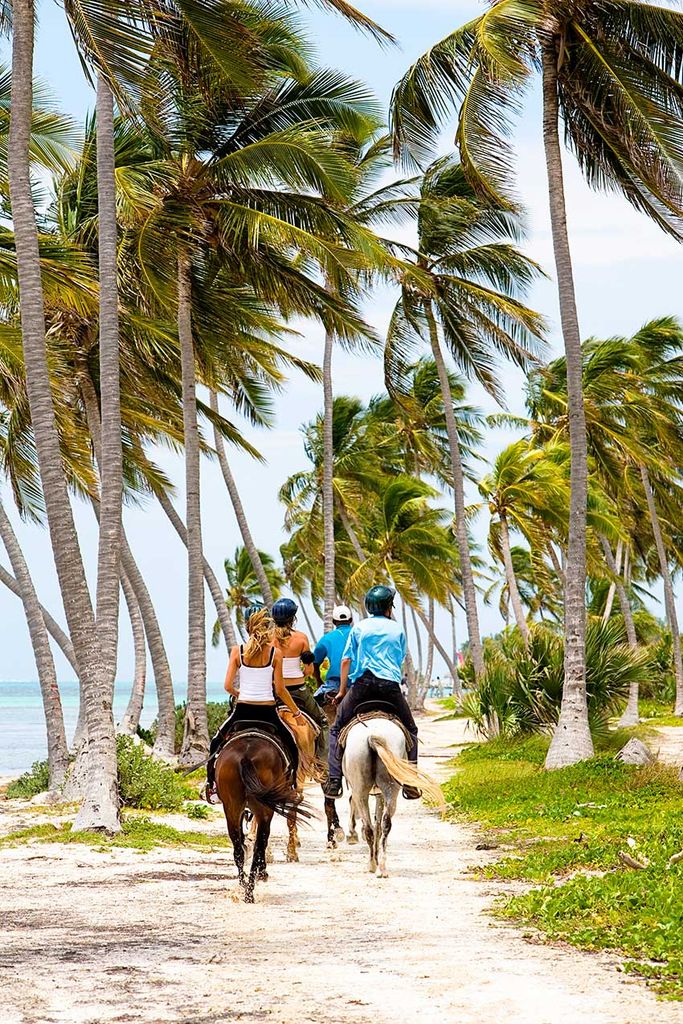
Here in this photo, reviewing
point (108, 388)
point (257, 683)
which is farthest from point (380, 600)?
point (108, 388)

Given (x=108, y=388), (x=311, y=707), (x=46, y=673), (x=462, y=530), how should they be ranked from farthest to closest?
(x=462, y=530)
(x=46, y=673)
(x=108, y=388)
(x=311, y=707)

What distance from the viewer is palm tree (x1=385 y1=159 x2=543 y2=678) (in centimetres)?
2573

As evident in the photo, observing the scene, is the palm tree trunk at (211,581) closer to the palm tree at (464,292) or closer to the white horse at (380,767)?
the palm tree at (464,292)

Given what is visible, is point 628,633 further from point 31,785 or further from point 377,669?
point 377,669

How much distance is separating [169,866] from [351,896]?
92.4 inches

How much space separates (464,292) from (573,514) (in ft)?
36.2

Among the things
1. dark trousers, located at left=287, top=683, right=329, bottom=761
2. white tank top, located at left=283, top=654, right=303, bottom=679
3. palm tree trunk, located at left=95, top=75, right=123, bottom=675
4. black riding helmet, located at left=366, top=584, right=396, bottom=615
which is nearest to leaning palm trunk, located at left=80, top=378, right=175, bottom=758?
palm tree trunk, located at left=95, top=75, right=123, bottom=675

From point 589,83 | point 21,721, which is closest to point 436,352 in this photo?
point 589,83

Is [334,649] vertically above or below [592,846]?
above

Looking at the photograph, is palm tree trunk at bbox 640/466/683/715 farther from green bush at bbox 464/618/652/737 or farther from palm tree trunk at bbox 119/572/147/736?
palm tree trunk at bbox 119/572/147/736

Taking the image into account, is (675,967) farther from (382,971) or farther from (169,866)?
(169,866)

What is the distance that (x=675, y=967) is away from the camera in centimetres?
573

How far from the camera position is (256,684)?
8555mm

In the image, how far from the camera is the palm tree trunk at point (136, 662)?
2405 cm
